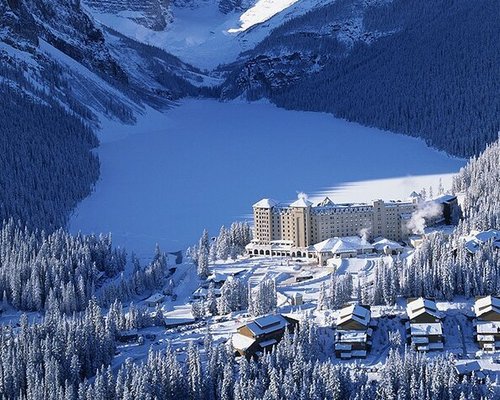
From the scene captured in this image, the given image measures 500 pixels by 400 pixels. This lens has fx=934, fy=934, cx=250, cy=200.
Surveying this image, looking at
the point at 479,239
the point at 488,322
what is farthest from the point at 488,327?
the point at 479,239

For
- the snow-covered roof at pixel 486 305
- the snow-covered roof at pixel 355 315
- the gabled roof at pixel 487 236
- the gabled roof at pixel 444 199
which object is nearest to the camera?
the snow-covered roof at pixel 355 315

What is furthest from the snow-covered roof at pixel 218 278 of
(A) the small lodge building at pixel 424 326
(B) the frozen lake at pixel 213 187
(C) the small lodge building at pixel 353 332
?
(A) the small lodge building at pixel 424 326

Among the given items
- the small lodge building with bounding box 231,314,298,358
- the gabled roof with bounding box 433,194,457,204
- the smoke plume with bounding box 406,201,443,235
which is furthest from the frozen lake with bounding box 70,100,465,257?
the small lodge building with bounding box 231,314,298,358

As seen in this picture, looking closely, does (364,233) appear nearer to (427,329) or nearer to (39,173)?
(427,329)

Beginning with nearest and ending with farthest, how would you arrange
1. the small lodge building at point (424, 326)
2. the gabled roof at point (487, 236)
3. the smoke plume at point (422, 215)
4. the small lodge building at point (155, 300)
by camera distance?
the small lodge building at point (424, 326) → the gabled roof at point (487, 236) → the small lodge building at point (155, 300) → the smoke plume at point (422, 215)

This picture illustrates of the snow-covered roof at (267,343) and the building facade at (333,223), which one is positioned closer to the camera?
the snow-covered roof at (267,343)

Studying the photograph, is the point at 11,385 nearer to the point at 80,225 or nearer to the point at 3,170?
the point at 80,225

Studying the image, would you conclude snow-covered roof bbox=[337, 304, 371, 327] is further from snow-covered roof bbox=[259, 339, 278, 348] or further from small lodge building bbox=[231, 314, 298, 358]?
snow-covered roof bbox=[259, 339, 278, 348]

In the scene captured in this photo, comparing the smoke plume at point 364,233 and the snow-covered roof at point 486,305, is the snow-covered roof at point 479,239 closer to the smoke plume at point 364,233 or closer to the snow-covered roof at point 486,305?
the snow-covered roof at point 486,305

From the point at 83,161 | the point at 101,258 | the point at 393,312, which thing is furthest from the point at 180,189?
the point at 393,312
